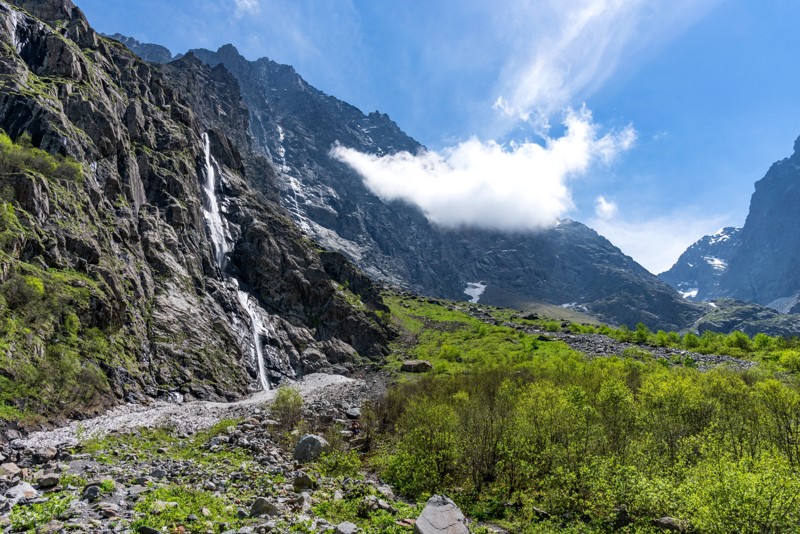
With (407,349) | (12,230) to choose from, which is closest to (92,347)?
(12,230)

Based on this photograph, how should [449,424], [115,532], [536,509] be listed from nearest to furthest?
[115,532] < [536,509] < [449,424]

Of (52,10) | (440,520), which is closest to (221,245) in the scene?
(52,10)

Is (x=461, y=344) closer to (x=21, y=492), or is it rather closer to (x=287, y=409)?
(x=287, y=409)

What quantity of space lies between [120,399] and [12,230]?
23.1 meters

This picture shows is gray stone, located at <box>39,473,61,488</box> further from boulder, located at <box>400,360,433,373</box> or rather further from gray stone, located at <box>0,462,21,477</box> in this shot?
boulder, located at <box>400,360,433,373</box>

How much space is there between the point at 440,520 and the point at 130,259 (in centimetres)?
7543

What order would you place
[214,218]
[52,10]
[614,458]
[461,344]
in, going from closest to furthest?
[614,458]
[52,10]
[214,218]
[461,344]

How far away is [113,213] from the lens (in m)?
76.6

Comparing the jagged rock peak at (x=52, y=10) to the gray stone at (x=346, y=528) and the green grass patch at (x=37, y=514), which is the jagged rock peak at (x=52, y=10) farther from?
the gray stone at (x=346, y=528)

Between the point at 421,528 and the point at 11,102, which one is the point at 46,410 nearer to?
the point at 421,528

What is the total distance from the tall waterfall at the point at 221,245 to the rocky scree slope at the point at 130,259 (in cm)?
66

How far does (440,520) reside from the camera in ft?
53.5

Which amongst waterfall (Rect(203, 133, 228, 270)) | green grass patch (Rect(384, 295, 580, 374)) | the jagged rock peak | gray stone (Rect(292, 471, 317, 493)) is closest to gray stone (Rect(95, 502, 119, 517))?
gray stone (Rect(292, 471, 317, 493))

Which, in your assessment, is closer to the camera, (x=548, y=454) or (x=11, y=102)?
(x=548, y=454)
